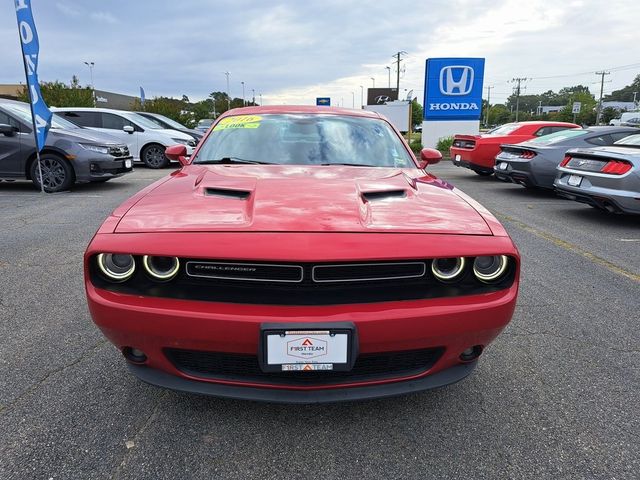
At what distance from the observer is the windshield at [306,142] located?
2.93 m

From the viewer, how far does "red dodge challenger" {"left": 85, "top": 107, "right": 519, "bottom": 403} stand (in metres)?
1.64

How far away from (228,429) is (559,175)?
21.6ft

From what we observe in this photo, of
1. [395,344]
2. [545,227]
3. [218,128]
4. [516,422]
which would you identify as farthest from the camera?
[545,227]

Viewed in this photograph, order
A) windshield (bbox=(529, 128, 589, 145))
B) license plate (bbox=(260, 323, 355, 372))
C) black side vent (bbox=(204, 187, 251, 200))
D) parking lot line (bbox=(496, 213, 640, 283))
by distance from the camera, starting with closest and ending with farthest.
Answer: license plate (bbox=(260, 323, 355, 372))
black side vent (bbox=(204, 187, 251, 200))
parking lot line (bbox=(496, 213, 640, 283))
windshield (bbox=(529, 128, 589, 145))

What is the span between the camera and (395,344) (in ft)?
5.54

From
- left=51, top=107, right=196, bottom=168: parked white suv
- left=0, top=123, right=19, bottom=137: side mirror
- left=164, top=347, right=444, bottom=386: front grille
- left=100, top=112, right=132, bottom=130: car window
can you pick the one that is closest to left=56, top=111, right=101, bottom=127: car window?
left=51, top=107, right=196, bottom=168: parked white suv

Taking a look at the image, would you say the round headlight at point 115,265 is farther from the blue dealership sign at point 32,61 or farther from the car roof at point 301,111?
the blue dealership sign at point 32,61

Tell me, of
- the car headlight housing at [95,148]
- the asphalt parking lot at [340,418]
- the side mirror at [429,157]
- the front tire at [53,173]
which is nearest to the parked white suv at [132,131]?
the car headlight housing at [95,148]

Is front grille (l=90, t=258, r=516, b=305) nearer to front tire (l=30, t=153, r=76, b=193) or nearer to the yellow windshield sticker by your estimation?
the yellow windshield sticker

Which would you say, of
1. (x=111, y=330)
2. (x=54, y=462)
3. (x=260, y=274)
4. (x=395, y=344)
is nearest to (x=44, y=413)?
(x=54, y=462)

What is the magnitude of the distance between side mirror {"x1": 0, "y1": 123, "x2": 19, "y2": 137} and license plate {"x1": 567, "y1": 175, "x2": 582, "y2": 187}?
916cm

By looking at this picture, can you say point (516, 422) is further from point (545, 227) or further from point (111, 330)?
point (545, 227)

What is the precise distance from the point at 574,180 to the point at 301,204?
19.2ft

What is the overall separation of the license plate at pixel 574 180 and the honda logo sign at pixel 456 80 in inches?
447
